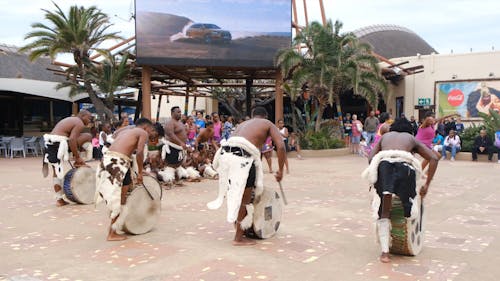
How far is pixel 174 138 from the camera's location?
943 cm

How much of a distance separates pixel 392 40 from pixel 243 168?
34800mm

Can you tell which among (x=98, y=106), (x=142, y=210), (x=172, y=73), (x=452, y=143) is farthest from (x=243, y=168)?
(x=172, y=73)

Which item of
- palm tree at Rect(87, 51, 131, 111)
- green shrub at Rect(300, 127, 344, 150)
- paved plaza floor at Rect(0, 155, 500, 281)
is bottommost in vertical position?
paved plaza floor at Rect(0, 155, 500, 281)

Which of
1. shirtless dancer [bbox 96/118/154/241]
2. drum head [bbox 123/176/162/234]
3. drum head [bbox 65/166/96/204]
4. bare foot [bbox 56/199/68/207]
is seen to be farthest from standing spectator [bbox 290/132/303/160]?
shirtless dancer [bbox 96/118/154/241]

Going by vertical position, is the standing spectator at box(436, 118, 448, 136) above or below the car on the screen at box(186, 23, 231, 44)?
below

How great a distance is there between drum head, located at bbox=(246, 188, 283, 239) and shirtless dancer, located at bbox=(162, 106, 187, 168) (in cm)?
412

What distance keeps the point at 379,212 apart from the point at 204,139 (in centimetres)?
613

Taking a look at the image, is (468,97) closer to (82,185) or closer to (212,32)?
(212,32)

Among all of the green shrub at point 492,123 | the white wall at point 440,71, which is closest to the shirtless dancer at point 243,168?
the green shrub at point 492,123

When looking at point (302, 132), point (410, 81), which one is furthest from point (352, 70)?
point (410, 81)

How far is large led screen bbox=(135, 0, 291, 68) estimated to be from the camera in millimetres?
18266

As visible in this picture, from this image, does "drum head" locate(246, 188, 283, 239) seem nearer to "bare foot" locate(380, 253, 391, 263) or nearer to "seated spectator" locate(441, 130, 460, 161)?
"bare foot" locate(380, 253, 391, 263)

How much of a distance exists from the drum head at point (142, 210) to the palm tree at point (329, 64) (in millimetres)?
12807

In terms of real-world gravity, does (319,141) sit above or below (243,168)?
below
